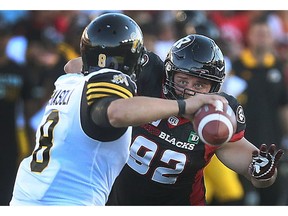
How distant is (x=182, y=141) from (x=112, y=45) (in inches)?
44.6

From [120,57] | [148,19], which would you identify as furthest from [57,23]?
[120,57]

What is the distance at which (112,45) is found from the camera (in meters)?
4.75

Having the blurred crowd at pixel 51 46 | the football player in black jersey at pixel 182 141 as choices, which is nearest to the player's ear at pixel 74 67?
the football player in black jersey at pixel 182 141

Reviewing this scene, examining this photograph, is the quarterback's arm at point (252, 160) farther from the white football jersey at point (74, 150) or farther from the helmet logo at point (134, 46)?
the helmet logo at point (134, 46)

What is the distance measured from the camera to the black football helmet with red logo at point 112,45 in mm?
4746

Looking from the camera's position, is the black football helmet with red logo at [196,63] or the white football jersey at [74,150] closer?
the white football jersey at [74,150]

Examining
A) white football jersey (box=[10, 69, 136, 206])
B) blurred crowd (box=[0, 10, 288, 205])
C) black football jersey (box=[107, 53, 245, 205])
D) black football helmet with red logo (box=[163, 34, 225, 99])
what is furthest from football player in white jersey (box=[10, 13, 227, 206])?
blurred crowd (box=[0, 10, 288, 205])

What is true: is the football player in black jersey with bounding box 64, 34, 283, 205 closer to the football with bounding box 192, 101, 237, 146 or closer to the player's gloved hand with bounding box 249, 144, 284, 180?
the player's gloved hand with bounding box 249, 144, 284, 180

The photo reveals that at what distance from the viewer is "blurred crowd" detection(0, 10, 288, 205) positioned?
9273mm

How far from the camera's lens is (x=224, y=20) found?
12305 mm

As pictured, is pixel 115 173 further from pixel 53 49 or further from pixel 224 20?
pixel 224 20

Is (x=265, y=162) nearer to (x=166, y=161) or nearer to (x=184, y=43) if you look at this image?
(x=166, y=161)

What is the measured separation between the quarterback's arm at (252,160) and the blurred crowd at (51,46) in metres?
3.38

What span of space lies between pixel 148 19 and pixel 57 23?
1594 mm
